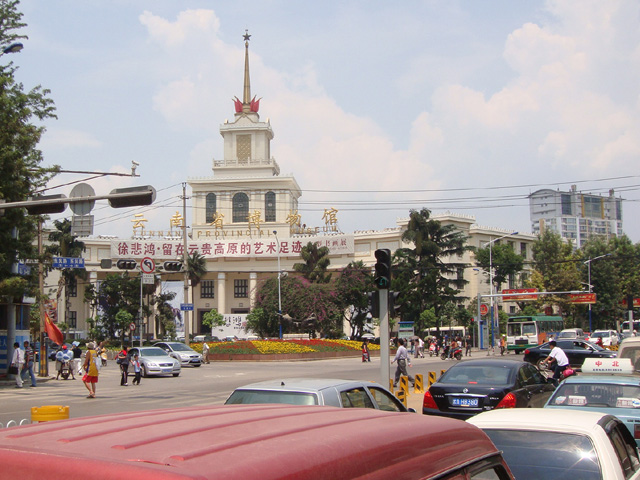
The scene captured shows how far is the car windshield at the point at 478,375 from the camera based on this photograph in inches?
503

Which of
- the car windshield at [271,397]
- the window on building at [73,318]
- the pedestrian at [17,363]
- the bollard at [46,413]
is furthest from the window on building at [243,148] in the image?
the car windshield at [271,397]

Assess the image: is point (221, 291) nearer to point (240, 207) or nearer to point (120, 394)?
point (240, 207)

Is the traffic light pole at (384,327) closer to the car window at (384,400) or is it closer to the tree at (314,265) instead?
the car window at (384,400)

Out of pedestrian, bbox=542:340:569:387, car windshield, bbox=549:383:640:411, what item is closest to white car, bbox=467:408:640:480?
car windshield, bbox=549:383:640:411

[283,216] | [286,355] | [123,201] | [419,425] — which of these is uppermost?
[283,216]

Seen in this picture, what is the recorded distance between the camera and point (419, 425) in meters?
2.85

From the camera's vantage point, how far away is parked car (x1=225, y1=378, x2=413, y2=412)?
818 centimetres

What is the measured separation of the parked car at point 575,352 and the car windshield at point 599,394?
75.4 ft

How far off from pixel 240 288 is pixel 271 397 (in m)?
84.5

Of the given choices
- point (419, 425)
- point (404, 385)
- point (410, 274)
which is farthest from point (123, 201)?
point (410, 274)

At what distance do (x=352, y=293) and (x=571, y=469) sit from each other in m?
61.7

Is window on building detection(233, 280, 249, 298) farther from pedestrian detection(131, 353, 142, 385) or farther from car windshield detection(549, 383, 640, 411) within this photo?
car windshield detection(549, 383, 640, 411)

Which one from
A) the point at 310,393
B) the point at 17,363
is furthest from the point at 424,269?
the point at 310,393

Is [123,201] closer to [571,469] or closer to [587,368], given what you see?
[587,368]
